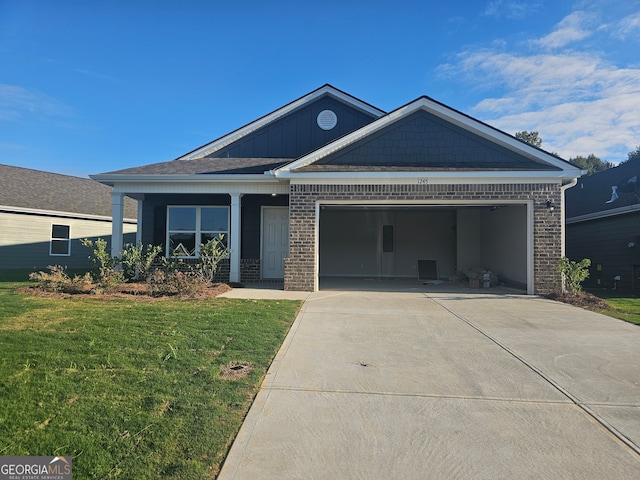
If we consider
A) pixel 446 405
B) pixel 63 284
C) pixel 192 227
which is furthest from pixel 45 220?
pixel 446 405

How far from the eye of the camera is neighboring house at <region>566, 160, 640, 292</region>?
13.1 m

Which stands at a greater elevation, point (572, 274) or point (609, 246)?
point (609, 246)

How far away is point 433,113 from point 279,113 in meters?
5.89

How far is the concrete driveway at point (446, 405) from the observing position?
2.61 m

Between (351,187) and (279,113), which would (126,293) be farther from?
(279,113)

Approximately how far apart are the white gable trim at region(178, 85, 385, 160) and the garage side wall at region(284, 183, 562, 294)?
4.90 metres

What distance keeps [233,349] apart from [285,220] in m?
8.46

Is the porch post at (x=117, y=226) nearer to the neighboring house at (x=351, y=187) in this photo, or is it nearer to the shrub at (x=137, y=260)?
the neighboring house at (x=351, y=187)

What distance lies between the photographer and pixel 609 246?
14.2 meters

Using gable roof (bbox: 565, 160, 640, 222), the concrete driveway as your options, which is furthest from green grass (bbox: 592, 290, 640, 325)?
gable roof (bbox: 565, 160, 640, 222)

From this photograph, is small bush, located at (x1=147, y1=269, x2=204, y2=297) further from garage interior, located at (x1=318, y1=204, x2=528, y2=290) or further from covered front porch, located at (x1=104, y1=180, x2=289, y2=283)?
garage interior, located at (x1=318, y1=204, x2=528, y2=290)

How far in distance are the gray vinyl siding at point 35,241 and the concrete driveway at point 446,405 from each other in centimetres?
1556

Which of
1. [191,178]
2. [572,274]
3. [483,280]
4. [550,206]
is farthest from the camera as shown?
[483,280]

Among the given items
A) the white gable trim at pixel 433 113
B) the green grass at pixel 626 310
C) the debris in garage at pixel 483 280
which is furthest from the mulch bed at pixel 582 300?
the white gable trim at pixel 433 113
